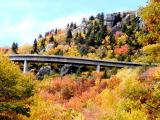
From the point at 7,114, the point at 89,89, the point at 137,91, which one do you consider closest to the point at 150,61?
the point at 137,91

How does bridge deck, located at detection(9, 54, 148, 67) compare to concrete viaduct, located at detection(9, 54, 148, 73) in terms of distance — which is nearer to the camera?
bridge deck, located at detection(9, 54, 148, 67)

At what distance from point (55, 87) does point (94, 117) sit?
89.3 meters

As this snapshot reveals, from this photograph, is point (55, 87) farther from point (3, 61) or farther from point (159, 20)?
point (159, 20)

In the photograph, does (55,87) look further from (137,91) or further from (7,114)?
(137,91)

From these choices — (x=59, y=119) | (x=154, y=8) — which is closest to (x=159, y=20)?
(x=154, y=8)

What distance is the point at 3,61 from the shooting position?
119 ft

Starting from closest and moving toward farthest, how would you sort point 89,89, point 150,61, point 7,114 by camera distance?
point 150,61 < point 7,114 < point 89,89

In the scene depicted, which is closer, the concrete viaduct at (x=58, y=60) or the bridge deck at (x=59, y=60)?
the bridge deck at (x=59, y=60)

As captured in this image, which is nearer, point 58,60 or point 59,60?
point 58,60

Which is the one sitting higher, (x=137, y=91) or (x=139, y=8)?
(x=139, y=8)

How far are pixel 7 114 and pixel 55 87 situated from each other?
147155 millimetres

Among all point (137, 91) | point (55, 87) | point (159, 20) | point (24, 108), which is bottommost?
point (55, 87)

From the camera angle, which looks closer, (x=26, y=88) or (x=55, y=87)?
(x=26, y=88)

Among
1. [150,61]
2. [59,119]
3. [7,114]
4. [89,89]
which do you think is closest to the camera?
[150,61]
